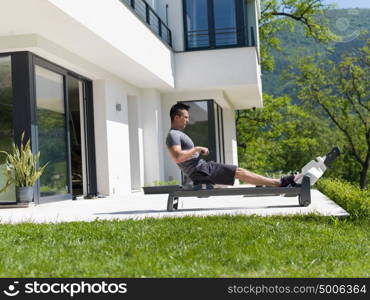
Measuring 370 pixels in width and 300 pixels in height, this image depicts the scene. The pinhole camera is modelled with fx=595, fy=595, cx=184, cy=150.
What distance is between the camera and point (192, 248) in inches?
173

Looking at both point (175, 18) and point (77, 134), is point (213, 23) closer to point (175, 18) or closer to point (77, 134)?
point (175, 18)

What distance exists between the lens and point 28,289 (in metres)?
3.25

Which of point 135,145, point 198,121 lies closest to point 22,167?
point 135,145

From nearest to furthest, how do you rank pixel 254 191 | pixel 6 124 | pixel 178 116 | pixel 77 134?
pixel 254 191
pixel 178 116
pixel 6 124
pixel 77 134

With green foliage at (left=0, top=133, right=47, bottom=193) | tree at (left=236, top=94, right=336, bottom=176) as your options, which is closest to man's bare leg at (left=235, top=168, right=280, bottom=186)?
green foliage at (left=0, top=133, right=47, bottom=193)

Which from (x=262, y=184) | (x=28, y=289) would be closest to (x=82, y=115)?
(x=262, y=184)

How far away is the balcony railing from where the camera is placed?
1427 centimetres

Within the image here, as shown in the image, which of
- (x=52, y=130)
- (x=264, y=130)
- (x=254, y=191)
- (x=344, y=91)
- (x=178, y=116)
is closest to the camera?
(x=254, y=191)

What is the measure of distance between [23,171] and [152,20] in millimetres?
6963

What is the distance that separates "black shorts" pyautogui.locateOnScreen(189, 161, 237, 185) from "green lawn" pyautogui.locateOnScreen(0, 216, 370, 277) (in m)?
1.33

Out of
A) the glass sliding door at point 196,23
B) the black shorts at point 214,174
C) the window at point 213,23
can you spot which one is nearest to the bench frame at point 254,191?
the black shorts at point 214,174

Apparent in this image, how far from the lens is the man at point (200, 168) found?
24.1ft

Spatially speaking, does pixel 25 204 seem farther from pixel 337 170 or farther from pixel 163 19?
pixel 337 170

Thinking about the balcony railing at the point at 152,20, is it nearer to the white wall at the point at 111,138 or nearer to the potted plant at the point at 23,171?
the white wall at the point at 111,138
